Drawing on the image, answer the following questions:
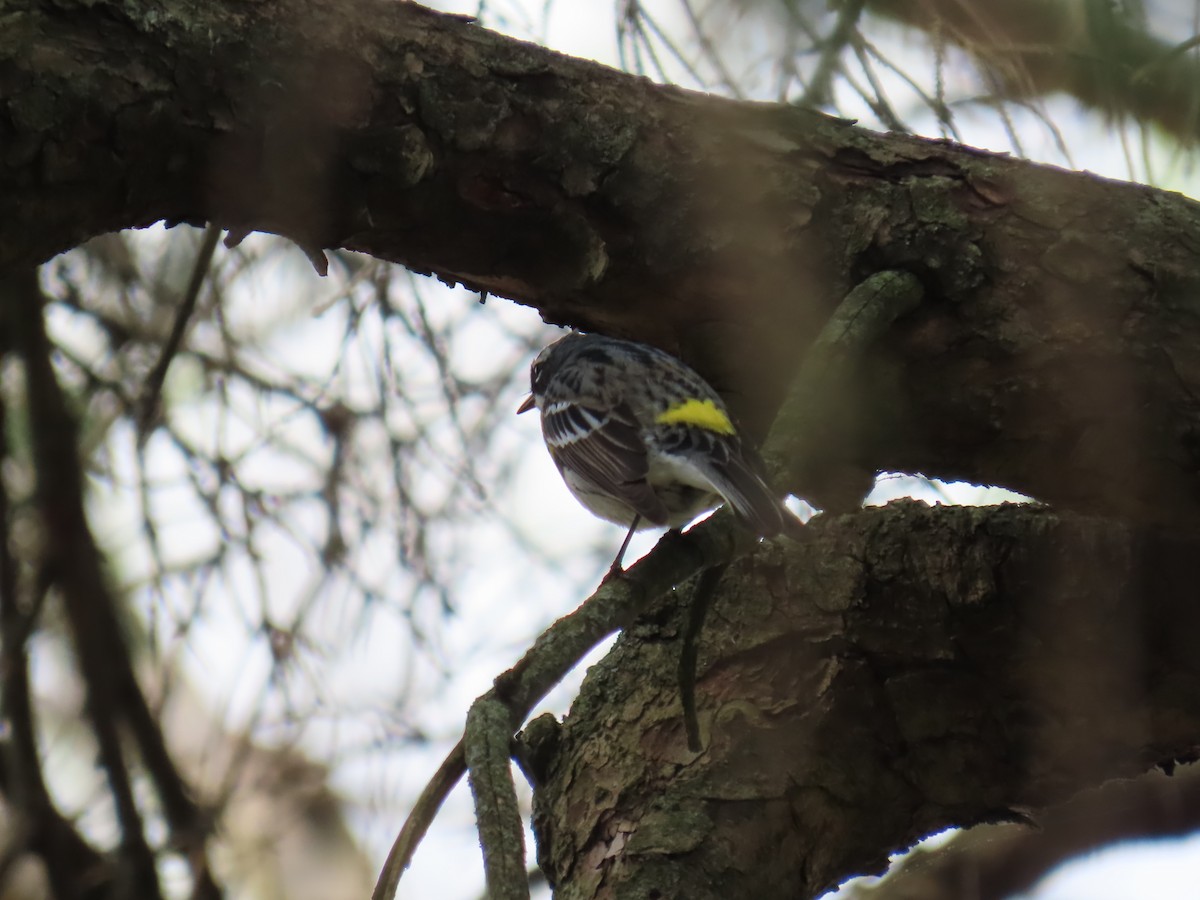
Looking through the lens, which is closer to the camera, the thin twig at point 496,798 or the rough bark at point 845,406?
the thin twig at point 496,798

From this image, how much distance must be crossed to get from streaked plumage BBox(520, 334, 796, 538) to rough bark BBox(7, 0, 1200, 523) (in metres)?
0.42

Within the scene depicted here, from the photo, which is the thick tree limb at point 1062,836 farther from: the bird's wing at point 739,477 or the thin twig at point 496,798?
the thin twig at point 496,798

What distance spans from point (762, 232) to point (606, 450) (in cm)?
113

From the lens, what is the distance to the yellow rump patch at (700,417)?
13.2 ft

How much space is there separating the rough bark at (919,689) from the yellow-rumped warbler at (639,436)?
468mm

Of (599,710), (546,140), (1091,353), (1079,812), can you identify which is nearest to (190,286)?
(546,140)

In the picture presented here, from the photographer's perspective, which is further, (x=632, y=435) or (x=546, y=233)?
(x=632, y=435)

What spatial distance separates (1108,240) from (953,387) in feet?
1.71

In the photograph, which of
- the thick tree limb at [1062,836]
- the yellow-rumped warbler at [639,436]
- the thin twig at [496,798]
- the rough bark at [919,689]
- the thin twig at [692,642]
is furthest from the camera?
the thick tree limb at [1062,836]

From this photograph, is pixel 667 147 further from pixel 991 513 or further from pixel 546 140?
pixel 991 513

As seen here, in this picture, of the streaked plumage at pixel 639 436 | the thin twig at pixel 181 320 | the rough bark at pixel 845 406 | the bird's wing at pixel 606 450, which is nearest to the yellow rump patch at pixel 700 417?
the streaked plumage at pixel 639 436

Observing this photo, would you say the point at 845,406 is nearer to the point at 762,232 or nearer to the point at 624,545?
the point at 762,232

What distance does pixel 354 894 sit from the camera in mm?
5848

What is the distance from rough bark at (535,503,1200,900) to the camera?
3.32m
